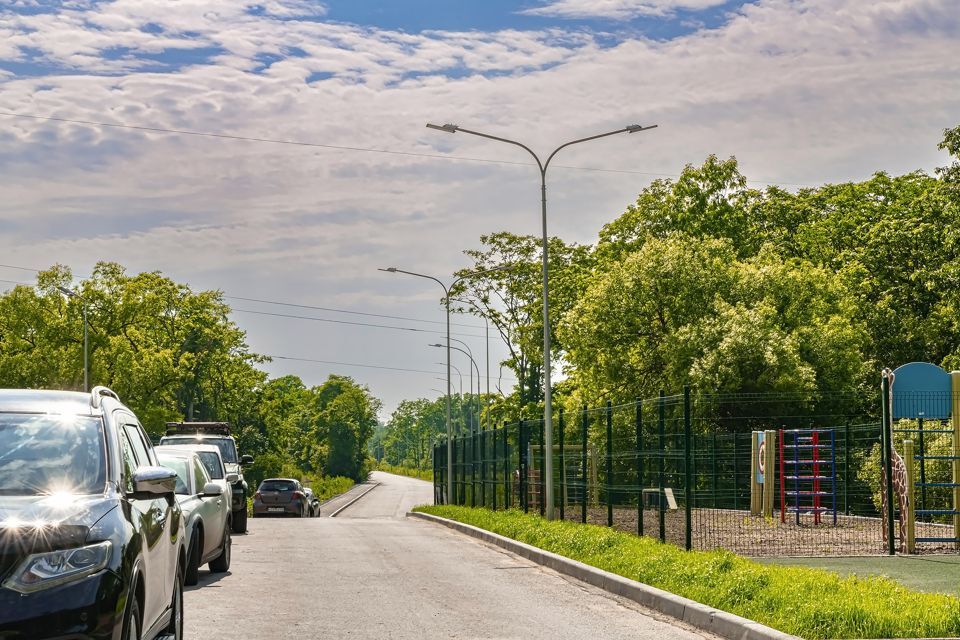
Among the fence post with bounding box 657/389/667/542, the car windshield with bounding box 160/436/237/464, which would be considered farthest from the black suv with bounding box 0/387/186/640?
the car windshield with bounding box 160/436/237/464

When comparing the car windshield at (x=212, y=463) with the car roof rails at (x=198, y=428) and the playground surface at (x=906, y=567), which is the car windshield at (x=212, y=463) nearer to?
the playground surface at (x=906, y=567)

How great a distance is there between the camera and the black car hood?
580 cm

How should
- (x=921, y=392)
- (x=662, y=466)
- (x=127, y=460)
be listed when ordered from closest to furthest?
(x=127, y=460) → (x=662, y=466) → (x=921, y=392)

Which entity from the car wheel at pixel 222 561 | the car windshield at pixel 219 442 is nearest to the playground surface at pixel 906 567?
the car wheel at pixel 222 561

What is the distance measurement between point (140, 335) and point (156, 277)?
6217 mm

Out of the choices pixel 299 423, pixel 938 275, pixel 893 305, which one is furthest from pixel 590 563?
pixel 299 423

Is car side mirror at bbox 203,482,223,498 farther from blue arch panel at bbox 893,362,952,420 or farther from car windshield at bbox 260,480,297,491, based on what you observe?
car windshield at bbox 260,480,297,491

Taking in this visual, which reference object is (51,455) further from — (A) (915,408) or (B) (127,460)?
(A) (915,408)

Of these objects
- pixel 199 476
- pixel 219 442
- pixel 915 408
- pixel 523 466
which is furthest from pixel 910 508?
pixel 219 442

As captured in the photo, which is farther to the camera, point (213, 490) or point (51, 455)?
point (213, 490)

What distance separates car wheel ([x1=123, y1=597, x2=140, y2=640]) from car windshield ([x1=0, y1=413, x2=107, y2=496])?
26.2 inches

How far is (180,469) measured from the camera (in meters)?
14.7

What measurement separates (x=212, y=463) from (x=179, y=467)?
6.08m

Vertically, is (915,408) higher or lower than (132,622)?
higher
